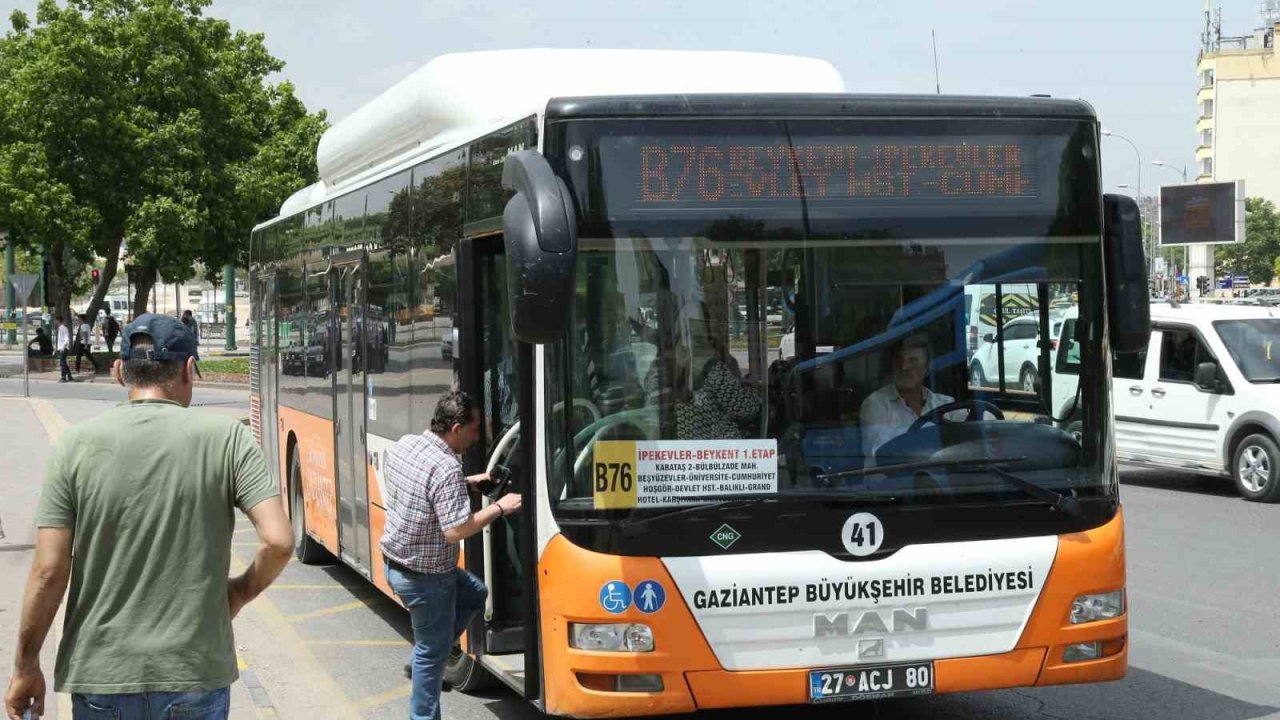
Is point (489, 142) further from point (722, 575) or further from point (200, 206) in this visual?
point (200, 206)

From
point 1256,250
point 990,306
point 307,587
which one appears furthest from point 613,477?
point 1256,250

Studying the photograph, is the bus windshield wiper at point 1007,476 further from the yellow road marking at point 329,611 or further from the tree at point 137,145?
the tree at point 137,145

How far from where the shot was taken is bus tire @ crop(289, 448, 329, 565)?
1187 cm

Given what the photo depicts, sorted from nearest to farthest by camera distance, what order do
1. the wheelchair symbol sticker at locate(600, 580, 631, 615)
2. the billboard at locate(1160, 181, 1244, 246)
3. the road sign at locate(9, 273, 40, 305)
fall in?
the wheelchair symbol sticker at locate(600, 580, 631, 615), the road sign at locate(9, 273, 40, 305), the billboard at locate(1160, 181, 1244, 246)

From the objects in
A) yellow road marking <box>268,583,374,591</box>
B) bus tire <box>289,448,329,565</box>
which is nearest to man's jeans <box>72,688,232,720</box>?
yellow road marking <box>268,583,374,591</box>

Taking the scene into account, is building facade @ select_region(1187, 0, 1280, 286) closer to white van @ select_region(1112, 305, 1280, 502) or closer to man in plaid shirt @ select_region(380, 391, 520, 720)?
white van @ select_region(1112, 305, 1280, 502)

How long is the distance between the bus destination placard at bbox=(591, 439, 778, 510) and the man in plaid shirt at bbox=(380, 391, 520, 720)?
1.91 ft

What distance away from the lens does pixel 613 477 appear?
227 inches

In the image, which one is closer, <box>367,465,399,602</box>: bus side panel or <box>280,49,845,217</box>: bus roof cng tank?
<box>280,49,845,217</box>: bus roof cng tank

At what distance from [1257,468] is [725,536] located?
11.2m

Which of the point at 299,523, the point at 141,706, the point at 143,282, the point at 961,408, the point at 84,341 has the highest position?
the point at 143,282

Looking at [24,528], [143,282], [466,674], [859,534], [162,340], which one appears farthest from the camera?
[143,282]

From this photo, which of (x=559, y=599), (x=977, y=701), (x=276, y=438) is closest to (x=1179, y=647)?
(x=977, y=701)

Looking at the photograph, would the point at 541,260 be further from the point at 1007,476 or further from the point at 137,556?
the point at 1007,476
